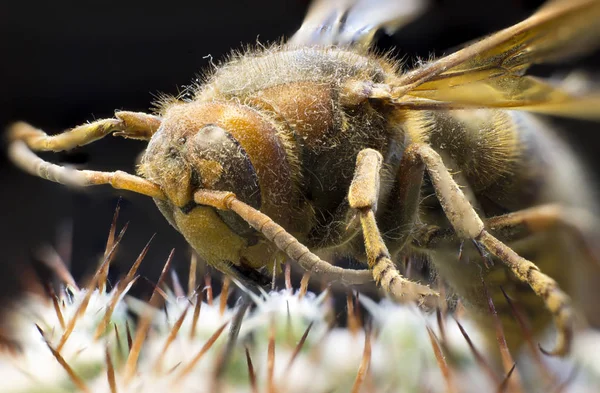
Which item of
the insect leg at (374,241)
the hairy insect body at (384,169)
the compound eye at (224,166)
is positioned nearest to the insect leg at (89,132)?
the hairy insect body at (384,169)

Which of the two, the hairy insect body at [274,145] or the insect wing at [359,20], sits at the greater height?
the insect wing at [359,20]

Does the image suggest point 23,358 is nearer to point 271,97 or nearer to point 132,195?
point 132,195

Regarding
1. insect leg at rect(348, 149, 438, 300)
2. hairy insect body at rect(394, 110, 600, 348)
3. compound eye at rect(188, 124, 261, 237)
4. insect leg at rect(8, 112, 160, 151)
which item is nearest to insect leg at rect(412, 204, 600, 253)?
hairy insect body at rect(394, 110, 600, 348)

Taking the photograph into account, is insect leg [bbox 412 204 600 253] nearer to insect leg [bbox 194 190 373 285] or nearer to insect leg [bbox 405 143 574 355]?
insect leg [bbox 405 143 574 355]

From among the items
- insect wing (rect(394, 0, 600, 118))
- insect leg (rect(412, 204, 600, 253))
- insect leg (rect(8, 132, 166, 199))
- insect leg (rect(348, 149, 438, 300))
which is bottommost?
insect leg (rect(412, 204, 600, 253))

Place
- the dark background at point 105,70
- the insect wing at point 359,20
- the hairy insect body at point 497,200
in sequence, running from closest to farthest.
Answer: the hairy insect body at point 497,200 → the dark background at point 105,70 → the insect wing at point 359,20

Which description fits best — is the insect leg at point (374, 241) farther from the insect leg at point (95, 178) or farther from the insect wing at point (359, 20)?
the insect wing at point (359, 20)
